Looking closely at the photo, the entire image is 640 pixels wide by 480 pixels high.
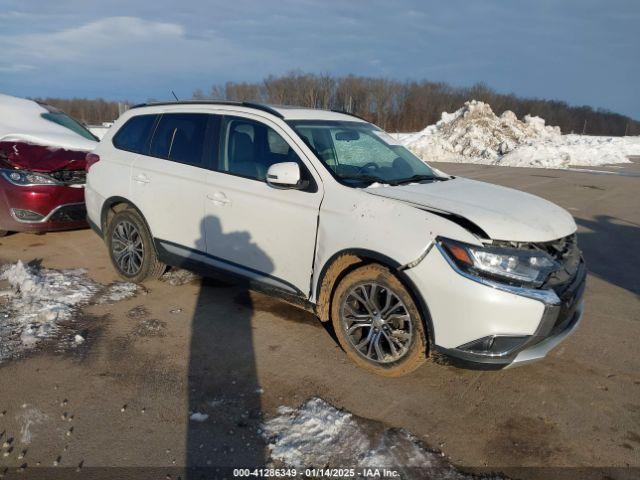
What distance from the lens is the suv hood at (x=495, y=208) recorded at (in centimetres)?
316

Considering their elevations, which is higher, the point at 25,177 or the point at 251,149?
the point at 251,149

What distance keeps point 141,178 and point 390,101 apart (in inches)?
2887

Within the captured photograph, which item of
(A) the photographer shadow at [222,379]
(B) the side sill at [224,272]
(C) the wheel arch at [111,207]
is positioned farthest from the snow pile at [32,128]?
(A) the photographer shadow at [222,379]

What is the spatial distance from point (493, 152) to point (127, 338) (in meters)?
27.6

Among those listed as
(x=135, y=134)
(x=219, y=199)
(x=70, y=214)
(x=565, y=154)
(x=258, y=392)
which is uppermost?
(x=135, y=134)

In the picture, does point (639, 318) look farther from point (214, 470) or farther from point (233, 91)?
point (233, 91)

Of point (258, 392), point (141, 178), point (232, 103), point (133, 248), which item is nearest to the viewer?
point (258, 392)

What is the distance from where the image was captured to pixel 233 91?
7825cm

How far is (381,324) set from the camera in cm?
347

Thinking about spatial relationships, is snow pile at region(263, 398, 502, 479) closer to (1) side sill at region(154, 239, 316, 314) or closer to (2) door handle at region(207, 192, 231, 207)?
(1) side sill at region(154, 239, 316, 314)

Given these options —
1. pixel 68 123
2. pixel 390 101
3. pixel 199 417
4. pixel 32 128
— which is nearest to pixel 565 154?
pixel 68 123

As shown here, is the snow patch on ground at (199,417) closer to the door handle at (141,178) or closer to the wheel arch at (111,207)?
the wheel arch at (111,207)

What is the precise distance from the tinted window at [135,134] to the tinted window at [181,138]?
0.14m

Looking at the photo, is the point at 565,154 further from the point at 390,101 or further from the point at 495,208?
the point at 390,101
